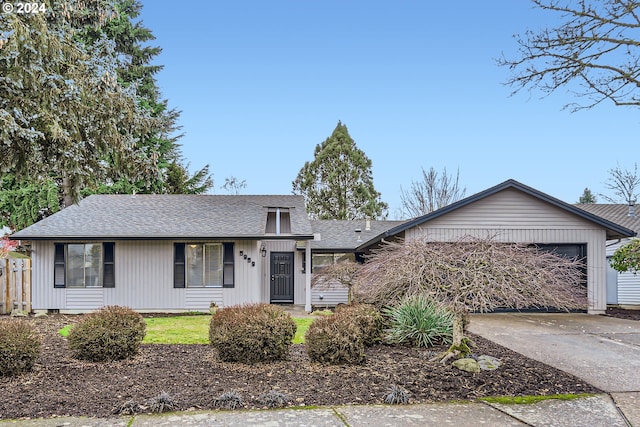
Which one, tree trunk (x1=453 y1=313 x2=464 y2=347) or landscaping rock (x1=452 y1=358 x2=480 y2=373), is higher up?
tree trunk (x1=453 y1=313 x2=464 y2=347)

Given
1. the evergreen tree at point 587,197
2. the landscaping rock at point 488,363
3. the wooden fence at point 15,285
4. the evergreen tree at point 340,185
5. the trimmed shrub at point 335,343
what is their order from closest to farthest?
the landscaping rock at point 488,363, the trimmed shrub at point 335,343, the wooden fence at point 15,285, the evergreen tree at point 340,185, the evergreen tree at point 587,197

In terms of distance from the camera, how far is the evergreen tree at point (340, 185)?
30.8m

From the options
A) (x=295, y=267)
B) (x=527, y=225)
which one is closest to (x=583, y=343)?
(x=527, y=225)

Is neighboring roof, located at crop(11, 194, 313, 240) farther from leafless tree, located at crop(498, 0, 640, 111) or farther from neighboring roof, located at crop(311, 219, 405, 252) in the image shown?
leafless tree, located at crop(498, 0, 640, 111)

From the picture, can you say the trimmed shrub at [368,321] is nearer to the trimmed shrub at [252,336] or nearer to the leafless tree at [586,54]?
the trimmed shrub at [252,336]

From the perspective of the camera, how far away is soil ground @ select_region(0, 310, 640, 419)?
522 centimetres

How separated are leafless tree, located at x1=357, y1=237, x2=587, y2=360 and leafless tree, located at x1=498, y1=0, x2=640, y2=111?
2220 mm

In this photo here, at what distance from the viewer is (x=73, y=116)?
775cm

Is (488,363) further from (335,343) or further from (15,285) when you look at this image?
(15,285)

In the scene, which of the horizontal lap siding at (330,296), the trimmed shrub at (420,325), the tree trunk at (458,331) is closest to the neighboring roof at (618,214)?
the horizontal lap siding at (330,296)

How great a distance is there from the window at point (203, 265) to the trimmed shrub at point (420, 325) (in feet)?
23.5

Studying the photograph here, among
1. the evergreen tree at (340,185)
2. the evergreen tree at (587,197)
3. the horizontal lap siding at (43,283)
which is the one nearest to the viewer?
the horizontal lap siding at (43,283)

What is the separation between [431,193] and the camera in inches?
1152

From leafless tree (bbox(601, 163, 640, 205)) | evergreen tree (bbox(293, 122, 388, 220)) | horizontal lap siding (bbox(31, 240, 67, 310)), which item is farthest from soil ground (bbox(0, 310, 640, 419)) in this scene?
leafless tree (bbox(601, 163, 640, 205))
